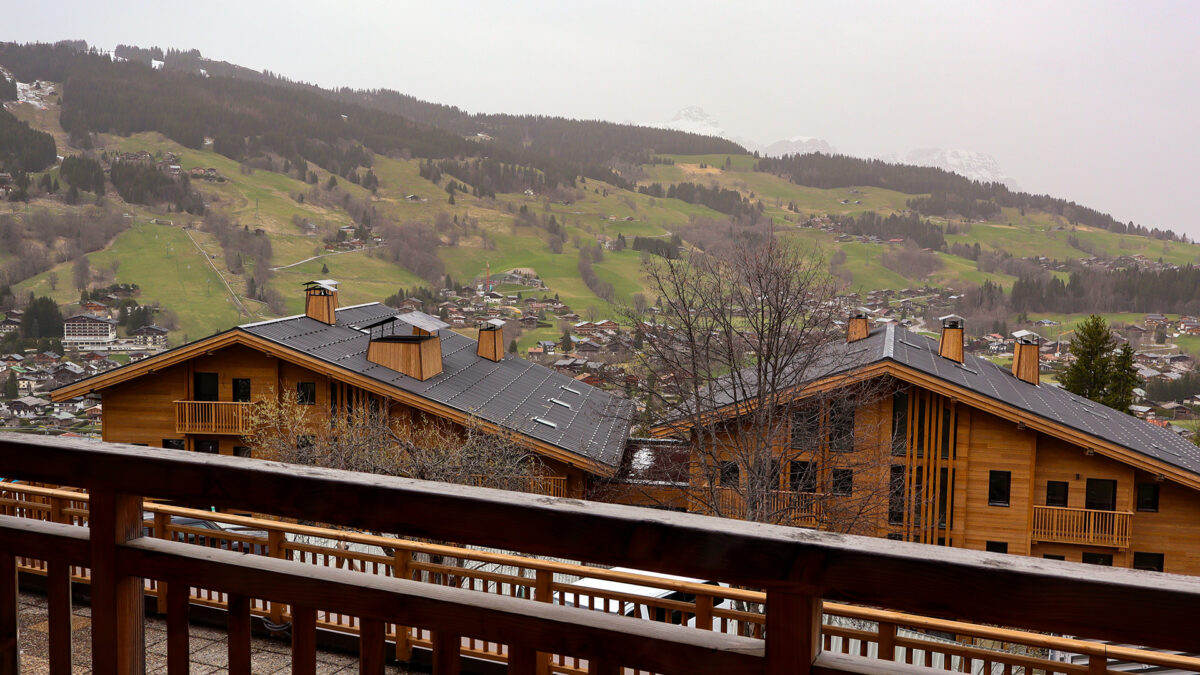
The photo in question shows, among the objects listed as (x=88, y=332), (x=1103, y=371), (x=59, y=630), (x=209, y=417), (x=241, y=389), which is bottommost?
(x=88, y=332)

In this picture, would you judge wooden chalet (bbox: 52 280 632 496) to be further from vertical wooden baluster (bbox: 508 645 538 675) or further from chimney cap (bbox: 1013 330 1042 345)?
vertical wooden baluster (bbox: 508 645 538 675)

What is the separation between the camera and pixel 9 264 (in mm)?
69250

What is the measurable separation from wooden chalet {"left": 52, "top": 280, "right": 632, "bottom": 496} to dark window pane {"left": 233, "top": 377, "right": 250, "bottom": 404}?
24mm

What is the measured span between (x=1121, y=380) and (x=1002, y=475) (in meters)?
18.9

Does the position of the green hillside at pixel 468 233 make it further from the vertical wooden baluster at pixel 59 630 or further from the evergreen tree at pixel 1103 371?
the vertical wooden baluster at pixel 59 630

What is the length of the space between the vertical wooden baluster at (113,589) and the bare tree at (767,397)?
14.4m

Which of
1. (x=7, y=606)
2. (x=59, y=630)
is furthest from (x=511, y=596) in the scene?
(x=7, y=606)

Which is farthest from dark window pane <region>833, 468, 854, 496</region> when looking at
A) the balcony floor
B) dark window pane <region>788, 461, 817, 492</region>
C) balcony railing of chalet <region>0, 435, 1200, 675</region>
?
balcony railing of chalet <region>0, 435, 1200, 675</region>

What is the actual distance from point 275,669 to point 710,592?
6.42 ft

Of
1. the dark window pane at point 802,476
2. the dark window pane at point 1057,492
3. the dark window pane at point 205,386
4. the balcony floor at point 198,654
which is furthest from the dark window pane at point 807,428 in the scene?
the balcony floor at point 198,654

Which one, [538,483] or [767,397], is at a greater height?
[767,397]

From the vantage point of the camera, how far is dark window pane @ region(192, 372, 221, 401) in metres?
20.5

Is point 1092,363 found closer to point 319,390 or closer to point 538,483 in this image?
point 538,483

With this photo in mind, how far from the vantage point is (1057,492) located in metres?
20.0
